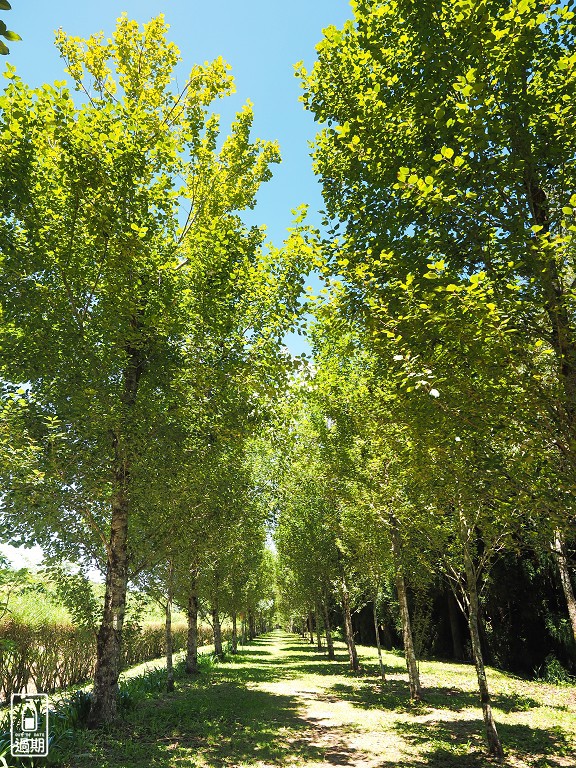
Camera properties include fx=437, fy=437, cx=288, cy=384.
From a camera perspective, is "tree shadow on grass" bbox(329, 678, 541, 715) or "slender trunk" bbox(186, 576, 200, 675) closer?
"tree shadow on grass" bbox(329, 678, 541, 715)

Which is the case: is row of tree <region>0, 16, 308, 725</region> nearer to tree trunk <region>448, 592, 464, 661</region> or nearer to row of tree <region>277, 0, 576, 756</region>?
row of tree <region>277, 0, 576, 756</region>

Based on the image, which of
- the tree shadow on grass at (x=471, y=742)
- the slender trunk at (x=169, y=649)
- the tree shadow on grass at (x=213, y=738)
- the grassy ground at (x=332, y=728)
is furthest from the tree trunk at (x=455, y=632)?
the slender trunk at (x=169, y=649)

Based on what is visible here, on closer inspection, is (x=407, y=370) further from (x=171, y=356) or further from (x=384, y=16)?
(x=171, y=356)

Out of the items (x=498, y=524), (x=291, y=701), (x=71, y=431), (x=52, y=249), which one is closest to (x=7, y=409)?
(x=71, y=431)

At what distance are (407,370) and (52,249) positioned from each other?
690 centimetres

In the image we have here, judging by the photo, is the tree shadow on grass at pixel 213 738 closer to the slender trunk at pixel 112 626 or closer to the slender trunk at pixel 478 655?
the slender trunk at pixel 112 626

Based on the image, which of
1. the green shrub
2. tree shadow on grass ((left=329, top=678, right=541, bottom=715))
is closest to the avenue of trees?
tree shadow on grass ((left=329, top=678, right=541, bottom=715))

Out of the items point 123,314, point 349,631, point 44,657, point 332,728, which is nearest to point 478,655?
point 332,728

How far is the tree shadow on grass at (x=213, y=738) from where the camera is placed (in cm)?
746

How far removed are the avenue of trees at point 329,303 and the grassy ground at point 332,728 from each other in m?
0.90

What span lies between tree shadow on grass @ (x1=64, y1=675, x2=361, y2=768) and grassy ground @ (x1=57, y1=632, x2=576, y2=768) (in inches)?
0.8

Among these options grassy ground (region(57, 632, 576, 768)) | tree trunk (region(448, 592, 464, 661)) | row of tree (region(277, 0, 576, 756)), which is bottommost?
tree trunk (region(448, 592, 464, 661))

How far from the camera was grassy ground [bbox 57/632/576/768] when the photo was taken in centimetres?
757

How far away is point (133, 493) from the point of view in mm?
9555
